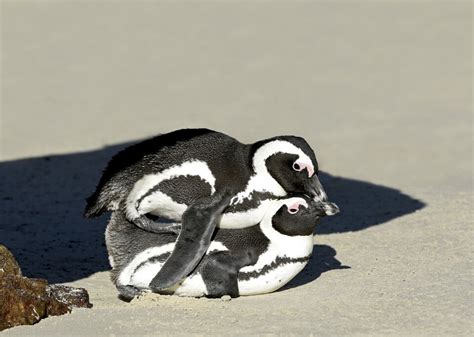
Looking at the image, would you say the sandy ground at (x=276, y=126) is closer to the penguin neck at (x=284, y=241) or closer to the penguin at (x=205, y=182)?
the penguin neck at (x=284, y=241)

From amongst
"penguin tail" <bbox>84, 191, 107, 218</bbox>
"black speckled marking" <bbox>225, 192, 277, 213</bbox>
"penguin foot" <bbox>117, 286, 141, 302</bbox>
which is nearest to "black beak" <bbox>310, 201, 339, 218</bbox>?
"black speckled marking" <bbox>225, 192, 277, 213</bbox>

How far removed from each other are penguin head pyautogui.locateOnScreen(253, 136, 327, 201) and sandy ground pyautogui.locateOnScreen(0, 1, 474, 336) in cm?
48

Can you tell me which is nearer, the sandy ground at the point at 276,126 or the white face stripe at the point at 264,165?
the sandy ground at the point at 276,126

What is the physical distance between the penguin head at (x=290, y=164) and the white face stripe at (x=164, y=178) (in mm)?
226

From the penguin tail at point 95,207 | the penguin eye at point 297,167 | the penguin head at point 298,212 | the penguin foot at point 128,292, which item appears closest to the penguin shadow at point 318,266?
the penguin head at point 298,212

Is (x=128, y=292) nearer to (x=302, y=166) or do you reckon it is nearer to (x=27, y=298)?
(x=27, y=298)

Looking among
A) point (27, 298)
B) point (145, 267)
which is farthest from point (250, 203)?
point (27, 298)

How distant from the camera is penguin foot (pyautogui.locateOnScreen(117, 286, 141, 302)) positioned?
5871 millimetres

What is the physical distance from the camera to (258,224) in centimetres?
600

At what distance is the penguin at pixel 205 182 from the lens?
586 centimetres

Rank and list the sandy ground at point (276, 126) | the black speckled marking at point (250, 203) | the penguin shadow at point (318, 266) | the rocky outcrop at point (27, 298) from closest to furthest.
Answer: the rocky outcrop at point (27, 298) < the sandy ground at point (276, 126) < the black speckled marking at point (250, 203) < the penguin shadow at point (318, 266)

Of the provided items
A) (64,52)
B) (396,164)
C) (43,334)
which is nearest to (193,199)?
(43,334)

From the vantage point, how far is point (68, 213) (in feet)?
26.8

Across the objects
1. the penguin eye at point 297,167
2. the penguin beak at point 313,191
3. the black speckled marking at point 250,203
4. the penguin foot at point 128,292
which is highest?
the penguin eye at point 297,167
